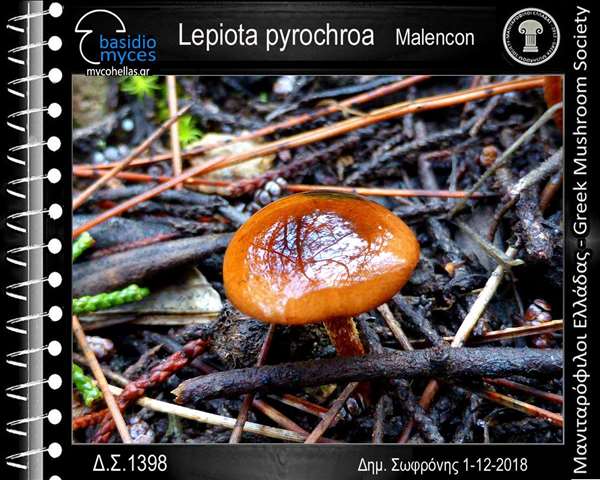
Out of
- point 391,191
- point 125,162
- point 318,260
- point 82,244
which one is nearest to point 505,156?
point 391,191

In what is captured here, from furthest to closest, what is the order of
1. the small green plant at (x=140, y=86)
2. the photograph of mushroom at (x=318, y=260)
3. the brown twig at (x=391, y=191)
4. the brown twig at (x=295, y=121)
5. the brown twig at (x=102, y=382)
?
the small green plant at (x=140, y=86), the brown twig at (x=295, y=121), the brown twig at (x=391, y=191), the brown twig at (x=102, y=382), the photograph of mushroom at (x=318, y=260)

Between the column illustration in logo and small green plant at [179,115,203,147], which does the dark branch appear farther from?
small green plant at [179,115,203,147]

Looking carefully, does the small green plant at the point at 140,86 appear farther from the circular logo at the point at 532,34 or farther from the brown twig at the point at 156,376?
the circular logo at the point at 532,34

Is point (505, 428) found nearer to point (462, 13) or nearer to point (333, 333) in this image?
point (333, 333)

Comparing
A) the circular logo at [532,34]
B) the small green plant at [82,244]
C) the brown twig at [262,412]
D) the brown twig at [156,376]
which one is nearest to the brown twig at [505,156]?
the circular logo at [532,34]

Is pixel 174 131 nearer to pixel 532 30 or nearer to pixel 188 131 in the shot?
pixel 188 131

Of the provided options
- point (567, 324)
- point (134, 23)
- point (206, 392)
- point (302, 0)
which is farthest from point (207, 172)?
point (567, 324)

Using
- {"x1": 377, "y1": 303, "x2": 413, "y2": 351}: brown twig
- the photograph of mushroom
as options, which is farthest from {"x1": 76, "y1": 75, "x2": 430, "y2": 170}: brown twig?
{"x1": 377, "y1": 303, "x2": 413, "y2": 351}: brown twig
